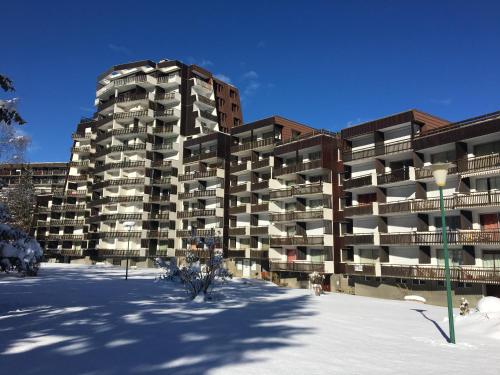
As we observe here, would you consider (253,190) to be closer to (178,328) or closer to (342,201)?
(342,201)

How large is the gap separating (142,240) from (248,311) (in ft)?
151

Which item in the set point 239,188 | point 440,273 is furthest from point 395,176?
point 239,188

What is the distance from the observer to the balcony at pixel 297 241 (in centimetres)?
4372

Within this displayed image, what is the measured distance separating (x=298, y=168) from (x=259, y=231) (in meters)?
10.0

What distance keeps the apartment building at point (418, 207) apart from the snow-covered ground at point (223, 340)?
1248 cm

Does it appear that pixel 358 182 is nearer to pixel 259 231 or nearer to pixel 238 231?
pixel 259 231

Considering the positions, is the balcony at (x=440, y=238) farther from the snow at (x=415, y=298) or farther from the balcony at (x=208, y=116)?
the balcony at (x=208, y=116)

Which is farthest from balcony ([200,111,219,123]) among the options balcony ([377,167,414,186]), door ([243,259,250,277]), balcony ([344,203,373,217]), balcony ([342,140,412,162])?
balcony ([377,167,414,186])

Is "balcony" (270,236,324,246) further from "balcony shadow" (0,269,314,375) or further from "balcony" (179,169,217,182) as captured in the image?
"balcony shadow" (0,269,314,375)

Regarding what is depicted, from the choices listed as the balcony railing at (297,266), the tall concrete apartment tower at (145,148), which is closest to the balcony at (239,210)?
the tall concrete apartment tower at (145,148)

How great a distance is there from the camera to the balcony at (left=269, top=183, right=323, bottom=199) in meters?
44.5

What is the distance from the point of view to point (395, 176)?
37.8 metres

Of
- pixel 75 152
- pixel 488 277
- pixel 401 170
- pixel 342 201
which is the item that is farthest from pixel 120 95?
pixel 488 277

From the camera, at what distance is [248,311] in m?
22.1
